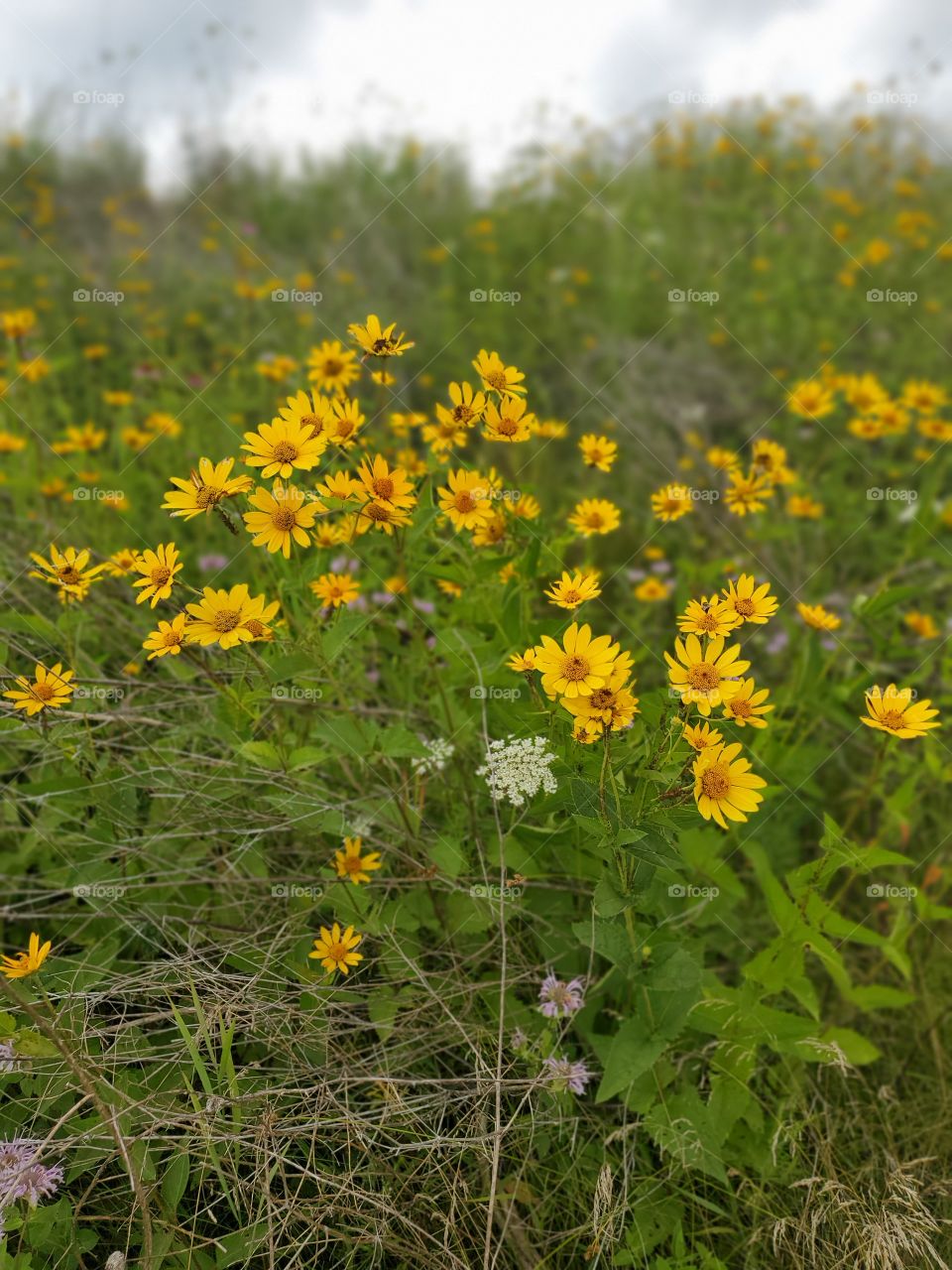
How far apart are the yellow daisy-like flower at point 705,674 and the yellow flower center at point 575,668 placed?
0.12 m

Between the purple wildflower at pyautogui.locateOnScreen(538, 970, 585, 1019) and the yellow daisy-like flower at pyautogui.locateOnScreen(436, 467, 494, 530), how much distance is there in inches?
35.1

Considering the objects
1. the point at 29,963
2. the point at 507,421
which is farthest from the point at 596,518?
the point at 29,963

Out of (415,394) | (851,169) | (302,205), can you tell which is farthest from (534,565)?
(851,169)

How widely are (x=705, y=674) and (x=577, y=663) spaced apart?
19 centimetres

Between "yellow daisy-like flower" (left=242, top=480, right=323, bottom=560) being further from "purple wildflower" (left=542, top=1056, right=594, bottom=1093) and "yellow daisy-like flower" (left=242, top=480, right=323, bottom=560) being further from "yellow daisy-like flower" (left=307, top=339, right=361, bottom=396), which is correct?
A: "purple wildflower" (left=542, top=1056, right=594, bottom=1093)

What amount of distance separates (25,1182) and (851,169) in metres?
8.25

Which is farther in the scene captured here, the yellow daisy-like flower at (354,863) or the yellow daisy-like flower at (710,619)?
the yellow daisy-like flower at (354,863)

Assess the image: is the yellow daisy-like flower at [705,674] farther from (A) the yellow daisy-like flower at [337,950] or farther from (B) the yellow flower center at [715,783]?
(A) the yellow daisy-like flower at [337,950]

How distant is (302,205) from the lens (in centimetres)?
635

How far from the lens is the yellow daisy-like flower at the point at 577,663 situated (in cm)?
127

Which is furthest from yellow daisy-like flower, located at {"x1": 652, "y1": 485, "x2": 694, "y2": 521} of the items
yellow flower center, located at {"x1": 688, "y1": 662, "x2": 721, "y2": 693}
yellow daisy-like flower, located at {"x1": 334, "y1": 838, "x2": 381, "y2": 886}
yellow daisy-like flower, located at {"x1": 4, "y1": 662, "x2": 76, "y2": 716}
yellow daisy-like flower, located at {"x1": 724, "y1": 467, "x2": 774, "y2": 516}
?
yellow daisy-like flower, located at {"x1": 4, "y1": 662, "x2": 76, "y2": 716}

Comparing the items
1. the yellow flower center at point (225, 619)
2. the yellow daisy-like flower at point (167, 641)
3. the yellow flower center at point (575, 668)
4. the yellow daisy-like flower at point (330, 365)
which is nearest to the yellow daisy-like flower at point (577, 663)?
the yellow flower center at point (575, 668)

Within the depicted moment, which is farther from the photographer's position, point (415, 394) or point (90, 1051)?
point (415, 394)

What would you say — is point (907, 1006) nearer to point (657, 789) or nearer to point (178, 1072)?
point (657, 789)
